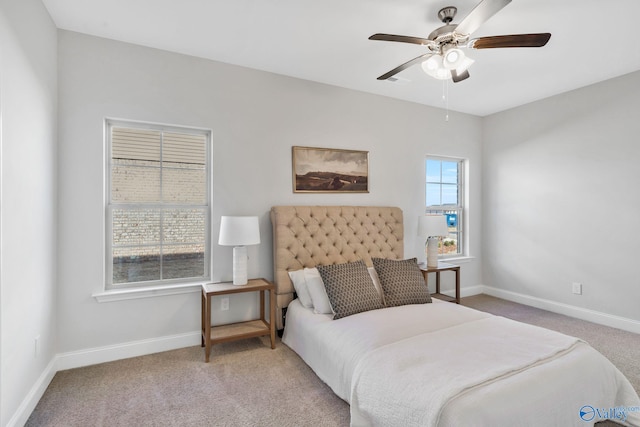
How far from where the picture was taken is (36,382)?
84.1 inches

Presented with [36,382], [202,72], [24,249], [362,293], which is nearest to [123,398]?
[36,382]

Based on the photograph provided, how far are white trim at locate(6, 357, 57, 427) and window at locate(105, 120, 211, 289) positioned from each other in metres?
0.70

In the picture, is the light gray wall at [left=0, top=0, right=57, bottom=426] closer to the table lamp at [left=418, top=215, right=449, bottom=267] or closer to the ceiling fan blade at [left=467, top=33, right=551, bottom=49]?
the ceiling fan blade at [left=467, top=33, right=551, bottom=49]

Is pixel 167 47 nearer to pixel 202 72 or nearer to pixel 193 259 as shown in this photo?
pixel 202 72

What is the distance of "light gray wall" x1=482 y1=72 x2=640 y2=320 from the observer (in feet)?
11.3

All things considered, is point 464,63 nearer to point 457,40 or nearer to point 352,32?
point 457,40

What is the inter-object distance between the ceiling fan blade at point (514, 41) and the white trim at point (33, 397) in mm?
3601

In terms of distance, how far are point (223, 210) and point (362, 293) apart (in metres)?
1.55

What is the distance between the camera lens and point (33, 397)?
206 centimetres

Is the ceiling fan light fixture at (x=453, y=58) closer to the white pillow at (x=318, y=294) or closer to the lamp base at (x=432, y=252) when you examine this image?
the white pillow at (x=318, y=294)

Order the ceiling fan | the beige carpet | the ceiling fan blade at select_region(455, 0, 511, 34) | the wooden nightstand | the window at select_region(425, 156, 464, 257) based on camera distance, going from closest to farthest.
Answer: the ceiling fan blade at select_region(455, 0, 511, 34), the ceiling fan, the beige carpet, the wooden nightstand, the window at select_region(425, 156, 464, 257)

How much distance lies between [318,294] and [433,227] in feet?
6.24

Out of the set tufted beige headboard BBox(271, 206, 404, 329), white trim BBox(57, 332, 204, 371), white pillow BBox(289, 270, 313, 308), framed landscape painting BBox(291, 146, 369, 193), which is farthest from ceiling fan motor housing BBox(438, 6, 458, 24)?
white trim BBox(57, 332, 204, 371)

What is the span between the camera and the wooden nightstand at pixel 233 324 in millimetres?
Answer: 2689
